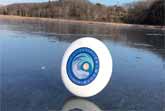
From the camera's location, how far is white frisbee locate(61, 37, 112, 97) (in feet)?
15.0

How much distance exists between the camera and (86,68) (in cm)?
459

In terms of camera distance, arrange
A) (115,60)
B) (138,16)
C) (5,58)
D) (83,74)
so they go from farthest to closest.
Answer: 1. (138,16)
2. (115,60)
3. (5,58)
4. (83,74)

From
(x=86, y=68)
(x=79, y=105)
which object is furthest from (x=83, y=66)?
(x=79, y=105)

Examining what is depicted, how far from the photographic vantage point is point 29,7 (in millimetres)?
55469

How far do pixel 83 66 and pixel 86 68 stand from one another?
0.05 metres

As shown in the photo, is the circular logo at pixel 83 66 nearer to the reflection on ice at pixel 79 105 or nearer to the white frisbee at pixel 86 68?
the white frisbee at pixel 86 68

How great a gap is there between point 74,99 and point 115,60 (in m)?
3.53

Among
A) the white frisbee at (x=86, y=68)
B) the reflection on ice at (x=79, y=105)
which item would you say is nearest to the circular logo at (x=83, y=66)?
the white frisbee at (x=86, y=68)

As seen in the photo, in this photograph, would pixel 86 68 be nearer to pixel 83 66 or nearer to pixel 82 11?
pixel 83 66

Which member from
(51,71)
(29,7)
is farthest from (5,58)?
(29,7)

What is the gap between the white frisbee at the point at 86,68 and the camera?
4.57 m

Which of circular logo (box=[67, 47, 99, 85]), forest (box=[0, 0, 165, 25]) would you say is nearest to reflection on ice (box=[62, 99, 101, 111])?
circular logo (box=[67, 47, 99, 85])

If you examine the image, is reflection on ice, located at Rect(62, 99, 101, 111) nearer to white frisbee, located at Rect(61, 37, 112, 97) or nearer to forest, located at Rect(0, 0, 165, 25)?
white frisbee, located at Rect(61, 37, 112, 97)

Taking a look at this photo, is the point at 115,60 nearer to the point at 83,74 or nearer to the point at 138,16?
the point at 83,74
